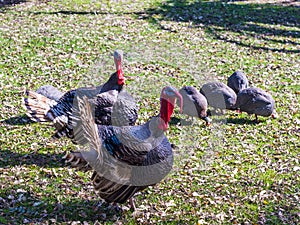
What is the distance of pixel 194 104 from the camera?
7668mm

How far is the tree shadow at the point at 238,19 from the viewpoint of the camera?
39.5ft

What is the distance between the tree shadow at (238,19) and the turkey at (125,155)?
7.07 meters

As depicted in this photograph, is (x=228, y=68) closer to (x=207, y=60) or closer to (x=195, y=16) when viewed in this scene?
(x=207, y=60)

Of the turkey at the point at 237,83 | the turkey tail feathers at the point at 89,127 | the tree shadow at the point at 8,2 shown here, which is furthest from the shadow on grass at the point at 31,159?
the tree shadow at the point at 8,2

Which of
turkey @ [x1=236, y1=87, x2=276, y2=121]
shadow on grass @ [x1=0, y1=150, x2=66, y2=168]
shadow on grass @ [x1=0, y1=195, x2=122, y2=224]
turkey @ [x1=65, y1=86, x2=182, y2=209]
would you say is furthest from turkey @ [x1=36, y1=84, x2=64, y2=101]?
turkey @ [x1=236, y1=87, x2=276, y2=121]

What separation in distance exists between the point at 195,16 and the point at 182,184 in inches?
313

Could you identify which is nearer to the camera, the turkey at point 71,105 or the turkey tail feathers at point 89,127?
the turkey tail feathers at point 89,127

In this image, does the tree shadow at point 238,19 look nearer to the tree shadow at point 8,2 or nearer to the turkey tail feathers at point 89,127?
the tree shadow at point 8,2

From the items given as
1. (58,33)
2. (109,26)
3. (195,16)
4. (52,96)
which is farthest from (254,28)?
(52,96)

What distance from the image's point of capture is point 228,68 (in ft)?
33.3

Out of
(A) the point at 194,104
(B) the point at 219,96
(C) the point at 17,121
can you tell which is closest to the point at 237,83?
(B) the point at 219,96

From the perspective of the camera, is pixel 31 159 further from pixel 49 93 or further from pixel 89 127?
pixel 89 127

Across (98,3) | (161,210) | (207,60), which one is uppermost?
(98,3)

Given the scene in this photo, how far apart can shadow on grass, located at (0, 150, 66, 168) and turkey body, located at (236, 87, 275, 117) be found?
3.22 meters
